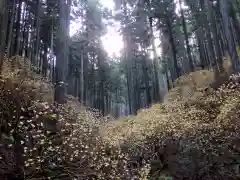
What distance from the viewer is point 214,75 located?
49.1ft

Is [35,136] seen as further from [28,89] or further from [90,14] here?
[90,14]

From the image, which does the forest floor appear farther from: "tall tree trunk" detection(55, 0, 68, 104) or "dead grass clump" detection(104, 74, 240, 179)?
"tall tree trunk" detection(55, 0, 68, 104)

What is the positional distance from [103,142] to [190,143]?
3.01m

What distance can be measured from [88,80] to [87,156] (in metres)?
23.9

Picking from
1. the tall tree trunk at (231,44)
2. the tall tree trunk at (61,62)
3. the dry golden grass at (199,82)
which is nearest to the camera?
the tall tree trunk at (61,62)

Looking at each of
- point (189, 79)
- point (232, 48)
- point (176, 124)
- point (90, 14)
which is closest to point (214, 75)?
point (189, 79)

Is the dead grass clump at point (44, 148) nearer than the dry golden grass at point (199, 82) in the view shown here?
Yes

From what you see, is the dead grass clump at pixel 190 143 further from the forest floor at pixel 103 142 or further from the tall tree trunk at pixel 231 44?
the tall tree trunk at pixel 231 44

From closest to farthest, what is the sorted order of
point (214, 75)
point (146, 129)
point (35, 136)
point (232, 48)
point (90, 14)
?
point (35, 136), point (146, 129), point (232, 48), point (214, 75), point (90, 14)

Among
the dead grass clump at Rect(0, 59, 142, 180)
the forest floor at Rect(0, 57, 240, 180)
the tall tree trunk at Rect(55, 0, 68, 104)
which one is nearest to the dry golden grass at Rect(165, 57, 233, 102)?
the forest floor at Rect(0, 57, 240, 180)

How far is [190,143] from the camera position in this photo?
8734 millimetres

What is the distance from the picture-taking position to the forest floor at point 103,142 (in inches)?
260

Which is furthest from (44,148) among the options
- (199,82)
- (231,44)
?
(199,82)

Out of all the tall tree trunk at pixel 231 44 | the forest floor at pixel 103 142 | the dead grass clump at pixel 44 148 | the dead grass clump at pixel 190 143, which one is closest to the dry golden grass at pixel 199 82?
the tall tree trunk at pixel 231 44
